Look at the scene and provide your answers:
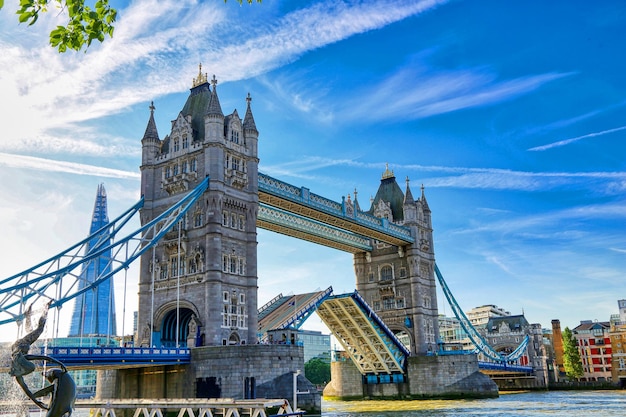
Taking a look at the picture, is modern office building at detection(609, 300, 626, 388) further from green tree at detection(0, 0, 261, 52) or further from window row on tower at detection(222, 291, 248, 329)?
green tree at detection(0, 0, 261, 52)

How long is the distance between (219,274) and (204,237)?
3.27 meters

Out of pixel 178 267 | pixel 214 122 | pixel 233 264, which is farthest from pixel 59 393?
pixel 214 122

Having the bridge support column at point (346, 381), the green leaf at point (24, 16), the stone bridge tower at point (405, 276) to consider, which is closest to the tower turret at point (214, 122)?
the stone bridge tower at point (405, 276)

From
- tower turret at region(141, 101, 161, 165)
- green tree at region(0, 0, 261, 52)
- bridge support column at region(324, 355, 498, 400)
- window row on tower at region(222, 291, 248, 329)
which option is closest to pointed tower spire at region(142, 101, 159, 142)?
tower turret at region(141, 101, 161, 165)

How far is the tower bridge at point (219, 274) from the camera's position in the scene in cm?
4316

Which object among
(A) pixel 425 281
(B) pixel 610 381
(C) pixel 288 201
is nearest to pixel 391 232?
(A) pixel 425 281

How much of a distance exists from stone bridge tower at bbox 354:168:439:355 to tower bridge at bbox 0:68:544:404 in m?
5.06

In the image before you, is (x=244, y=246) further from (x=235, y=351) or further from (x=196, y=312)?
(x=235, y=351)

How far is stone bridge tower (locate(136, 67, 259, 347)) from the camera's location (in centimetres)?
4775

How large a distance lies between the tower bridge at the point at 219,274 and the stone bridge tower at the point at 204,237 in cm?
9

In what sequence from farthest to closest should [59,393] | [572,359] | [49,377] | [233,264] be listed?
1. [572,359]
2. [233,264]
3. [49,377]
4. [59,393]

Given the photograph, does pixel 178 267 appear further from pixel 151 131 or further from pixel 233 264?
pixel 151 131

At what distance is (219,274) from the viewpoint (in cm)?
4756

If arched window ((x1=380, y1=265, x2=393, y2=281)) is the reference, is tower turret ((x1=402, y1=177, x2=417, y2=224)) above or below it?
above
